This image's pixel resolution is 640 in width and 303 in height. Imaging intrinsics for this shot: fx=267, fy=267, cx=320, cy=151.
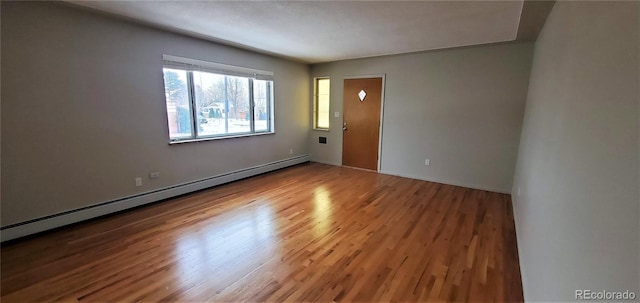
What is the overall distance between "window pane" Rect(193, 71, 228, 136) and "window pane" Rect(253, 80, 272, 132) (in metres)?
0.71

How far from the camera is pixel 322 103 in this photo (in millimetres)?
6191

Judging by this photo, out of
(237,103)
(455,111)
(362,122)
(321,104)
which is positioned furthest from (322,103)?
(455,111)

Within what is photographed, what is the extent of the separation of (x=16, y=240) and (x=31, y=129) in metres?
1.11

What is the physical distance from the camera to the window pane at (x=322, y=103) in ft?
19.9

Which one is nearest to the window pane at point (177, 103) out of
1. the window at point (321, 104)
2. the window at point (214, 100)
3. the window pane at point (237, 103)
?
the window at point (214, 100)

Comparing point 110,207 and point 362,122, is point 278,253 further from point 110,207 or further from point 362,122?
point 362,122

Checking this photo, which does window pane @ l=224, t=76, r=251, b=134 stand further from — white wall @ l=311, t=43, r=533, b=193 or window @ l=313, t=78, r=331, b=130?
white wall @ l=311, t=43, r=533, b=193

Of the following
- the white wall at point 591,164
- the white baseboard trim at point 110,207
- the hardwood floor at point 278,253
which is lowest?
the hardwood floor at point 278,253

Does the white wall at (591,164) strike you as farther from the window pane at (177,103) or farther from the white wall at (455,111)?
the window pane at (177,103)

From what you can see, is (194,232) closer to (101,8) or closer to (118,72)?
(118,72)

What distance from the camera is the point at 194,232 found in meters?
2.84

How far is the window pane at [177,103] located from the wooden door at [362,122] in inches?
122

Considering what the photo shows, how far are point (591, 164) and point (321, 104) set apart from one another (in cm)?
543

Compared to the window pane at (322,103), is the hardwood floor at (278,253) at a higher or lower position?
lower
